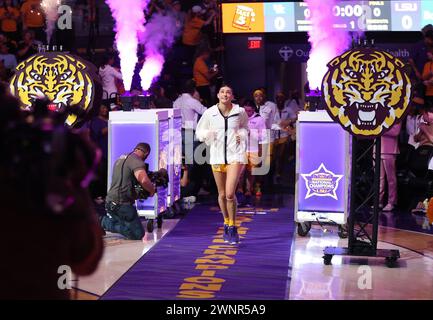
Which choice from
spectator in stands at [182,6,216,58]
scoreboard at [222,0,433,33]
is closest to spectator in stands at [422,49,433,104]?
scoreboard at [222,0,433,33]

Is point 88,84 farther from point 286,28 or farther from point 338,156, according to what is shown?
point 286,28

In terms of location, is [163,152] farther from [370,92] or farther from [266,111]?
[266,111]

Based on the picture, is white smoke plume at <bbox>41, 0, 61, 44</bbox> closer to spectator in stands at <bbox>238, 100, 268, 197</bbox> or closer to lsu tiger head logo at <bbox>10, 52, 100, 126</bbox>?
spectator in stands at <bbox>238, 100, 268, 197</bbox>

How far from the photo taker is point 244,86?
16.1 m

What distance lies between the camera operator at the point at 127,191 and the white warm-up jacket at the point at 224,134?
795mm

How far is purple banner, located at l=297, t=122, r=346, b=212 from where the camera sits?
31.6 feet

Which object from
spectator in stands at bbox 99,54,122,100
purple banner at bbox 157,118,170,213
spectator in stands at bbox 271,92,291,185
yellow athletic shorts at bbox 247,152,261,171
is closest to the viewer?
purple banner at bbox 157,118,170,213

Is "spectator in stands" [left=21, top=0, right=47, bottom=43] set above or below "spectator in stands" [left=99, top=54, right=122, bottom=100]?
above

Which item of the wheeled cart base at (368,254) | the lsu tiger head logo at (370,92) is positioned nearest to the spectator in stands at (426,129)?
the lsu tiger head logo at (370,92)

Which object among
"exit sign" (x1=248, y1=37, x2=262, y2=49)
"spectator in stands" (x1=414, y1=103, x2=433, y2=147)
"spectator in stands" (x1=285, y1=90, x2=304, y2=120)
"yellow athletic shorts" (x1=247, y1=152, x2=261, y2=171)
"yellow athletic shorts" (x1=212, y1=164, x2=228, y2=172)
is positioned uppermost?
"exit sign" (x1=248, y1=37, x2=262, y2=49)

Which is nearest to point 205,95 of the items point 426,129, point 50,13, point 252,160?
point 252,160

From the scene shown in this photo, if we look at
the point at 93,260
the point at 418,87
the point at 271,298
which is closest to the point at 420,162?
the point at 418,87

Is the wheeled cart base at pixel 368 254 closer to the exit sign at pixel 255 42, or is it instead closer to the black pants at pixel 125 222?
the black pants at pixel 125 222

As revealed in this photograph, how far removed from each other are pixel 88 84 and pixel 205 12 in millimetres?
8847
